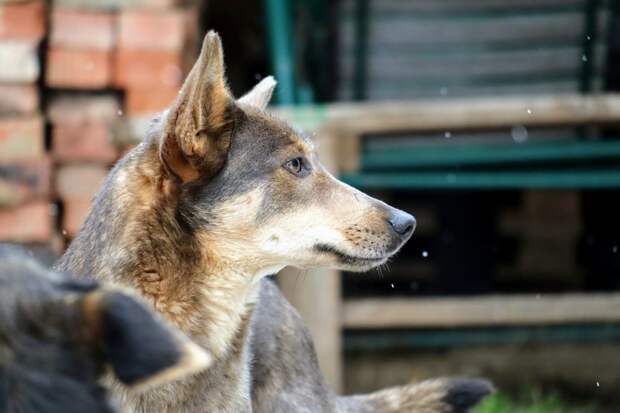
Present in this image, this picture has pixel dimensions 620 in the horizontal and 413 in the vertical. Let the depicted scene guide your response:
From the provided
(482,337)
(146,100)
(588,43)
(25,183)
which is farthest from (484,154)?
(25,183)

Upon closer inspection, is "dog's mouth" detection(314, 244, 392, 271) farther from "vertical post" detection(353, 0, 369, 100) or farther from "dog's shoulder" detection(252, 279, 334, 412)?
"vertical post" detection(353, 0, 369, 100)

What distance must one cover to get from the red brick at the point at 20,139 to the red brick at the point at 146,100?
1.36ft

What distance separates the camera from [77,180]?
609 cm

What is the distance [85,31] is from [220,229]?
247 cm

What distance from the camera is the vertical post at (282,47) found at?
259 inches

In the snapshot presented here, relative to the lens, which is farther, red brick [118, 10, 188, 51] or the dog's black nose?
red brick [118, 10, 188, 51]

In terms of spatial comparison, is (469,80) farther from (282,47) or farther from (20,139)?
(20,139)

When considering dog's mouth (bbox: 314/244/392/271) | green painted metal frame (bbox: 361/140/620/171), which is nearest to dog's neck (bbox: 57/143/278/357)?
dog's mouth (bbox: 314/244/392/271)

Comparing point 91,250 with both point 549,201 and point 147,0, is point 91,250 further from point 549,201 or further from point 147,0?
point 549,201

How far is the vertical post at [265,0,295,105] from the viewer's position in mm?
6570

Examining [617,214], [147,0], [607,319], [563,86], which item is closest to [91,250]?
[147,0]

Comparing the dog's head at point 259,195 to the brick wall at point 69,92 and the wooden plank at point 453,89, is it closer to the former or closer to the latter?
the brick wall at point 69,92

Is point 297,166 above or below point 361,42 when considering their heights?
below

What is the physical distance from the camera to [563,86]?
273 inches
